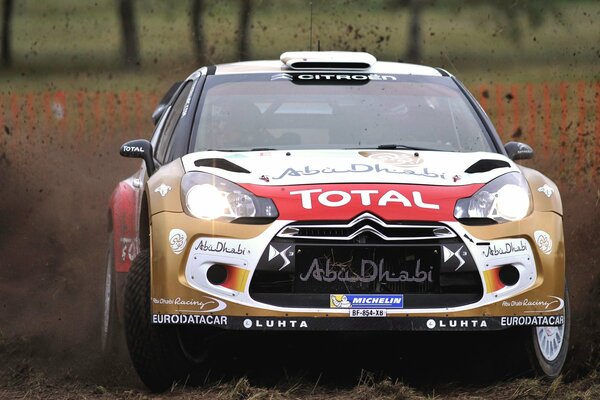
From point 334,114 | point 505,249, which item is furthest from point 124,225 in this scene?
point 505,249

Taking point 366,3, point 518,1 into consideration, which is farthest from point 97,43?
point 518,1

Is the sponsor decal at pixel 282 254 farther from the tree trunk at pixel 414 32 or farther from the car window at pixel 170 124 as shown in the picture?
→ the tree trunk at pixel 414 32

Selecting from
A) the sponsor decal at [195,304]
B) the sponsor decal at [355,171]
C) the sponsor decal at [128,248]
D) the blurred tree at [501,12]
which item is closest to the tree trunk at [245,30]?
the blurred tree at [501,12]

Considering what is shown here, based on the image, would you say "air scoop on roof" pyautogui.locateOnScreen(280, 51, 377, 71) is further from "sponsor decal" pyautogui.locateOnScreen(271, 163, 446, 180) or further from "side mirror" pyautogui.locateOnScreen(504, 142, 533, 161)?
"sponsor decal" pyautogui.locateOnScreen(271, 163, 446, 180)

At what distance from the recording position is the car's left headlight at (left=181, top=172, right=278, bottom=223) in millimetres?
6191

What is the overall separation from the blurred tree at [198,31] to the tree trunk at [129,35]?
72cm

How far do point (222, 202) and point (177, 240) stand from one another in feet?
0.83

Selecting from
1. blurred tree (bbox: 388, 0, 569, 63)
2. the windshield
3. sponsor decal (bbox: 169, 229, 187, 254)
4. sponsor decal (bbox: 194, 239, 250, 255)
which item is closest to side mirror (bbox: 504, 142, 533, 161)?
the windshield

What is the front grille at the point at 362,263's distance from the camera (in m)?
6.12

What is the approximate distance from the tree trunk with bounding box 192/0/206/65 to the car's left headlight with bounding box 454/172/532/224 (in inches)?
417

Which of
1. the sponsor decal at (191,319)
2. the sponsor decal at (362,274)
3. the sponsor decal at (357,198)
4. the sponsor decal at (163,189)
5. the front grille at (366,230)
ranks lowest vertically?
the sponsor decal at (191,319)

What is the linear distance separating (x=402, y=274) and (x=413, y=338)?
151 cm

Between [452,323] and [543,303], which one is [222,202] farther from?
[543,303]

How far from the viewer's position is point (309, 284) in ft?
20.2
